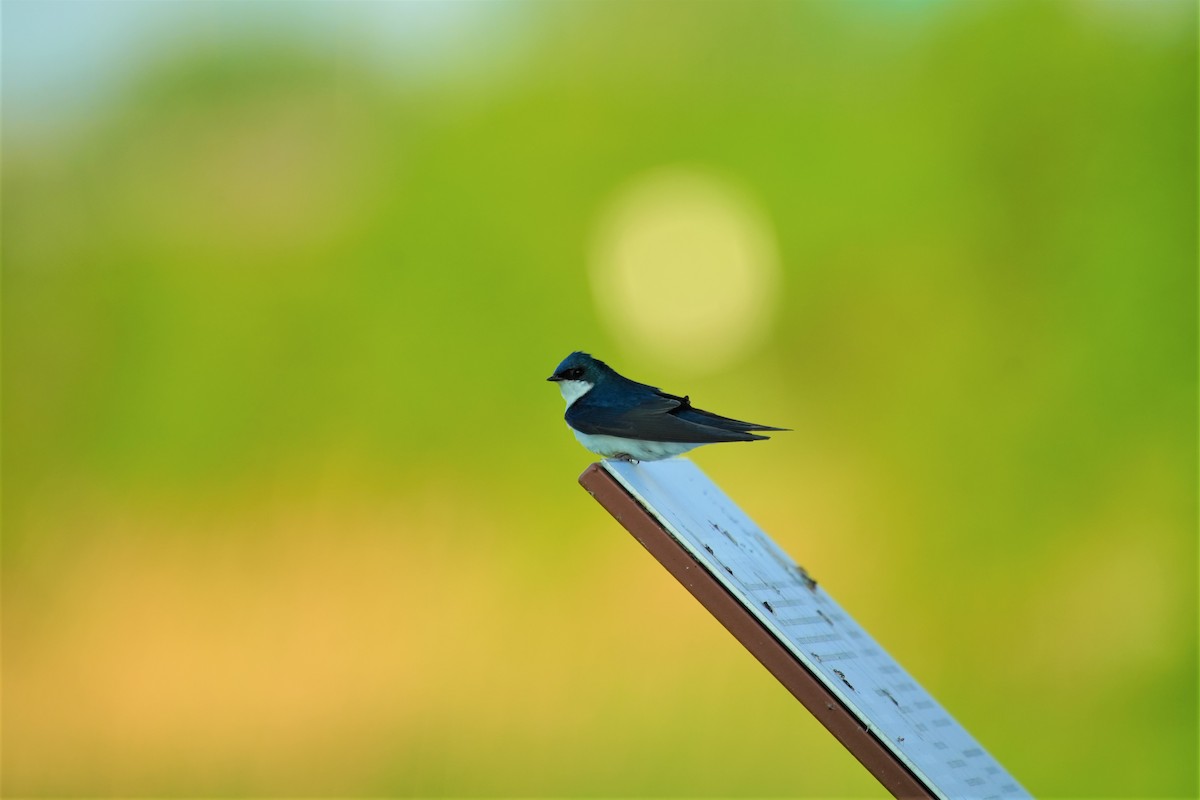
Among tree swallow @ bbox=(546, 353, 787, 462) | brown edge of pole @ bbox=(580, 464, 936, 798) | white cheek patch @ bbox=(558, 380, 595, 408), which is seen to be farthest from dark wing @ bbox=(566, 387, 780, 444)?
brown edge of pole @ bbox=(580, 464, 936, 798)

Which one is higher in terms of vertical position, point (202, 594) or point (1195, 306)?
point (1195, 306)

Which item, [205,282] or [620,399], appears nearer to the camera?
[620,399]

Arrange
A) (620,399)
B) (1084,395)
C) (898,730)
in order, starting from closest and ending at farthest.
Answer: (898,730), (620,399), (1084,395)

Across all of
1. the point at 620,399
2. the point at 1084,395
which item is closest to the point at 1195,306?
the point at 1084,395

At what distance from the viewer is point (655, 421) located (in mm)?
3637

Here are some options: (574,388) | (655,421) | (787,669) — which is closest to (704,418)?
(655,421)

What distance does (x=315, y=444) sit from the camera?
1002cm

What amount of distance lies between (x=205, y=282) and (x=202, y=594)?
8.51ft

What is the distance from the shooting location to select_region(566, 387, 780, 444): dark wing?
3.51m

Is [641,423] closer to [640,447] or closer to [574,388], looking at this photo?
[640,447]

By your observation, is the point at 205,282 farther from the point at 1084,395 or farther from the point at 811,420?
the point at 1084,395

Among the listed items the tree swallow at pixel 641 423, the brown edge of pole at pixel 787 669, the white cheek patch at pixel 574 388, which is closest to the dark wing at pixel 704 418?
the tree swallow at pixel 641 423

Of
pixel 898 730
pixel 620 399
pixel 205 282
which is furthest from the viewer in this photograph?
pixel 205 282

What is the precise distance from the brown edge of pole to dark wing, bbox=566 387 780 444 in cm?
91
